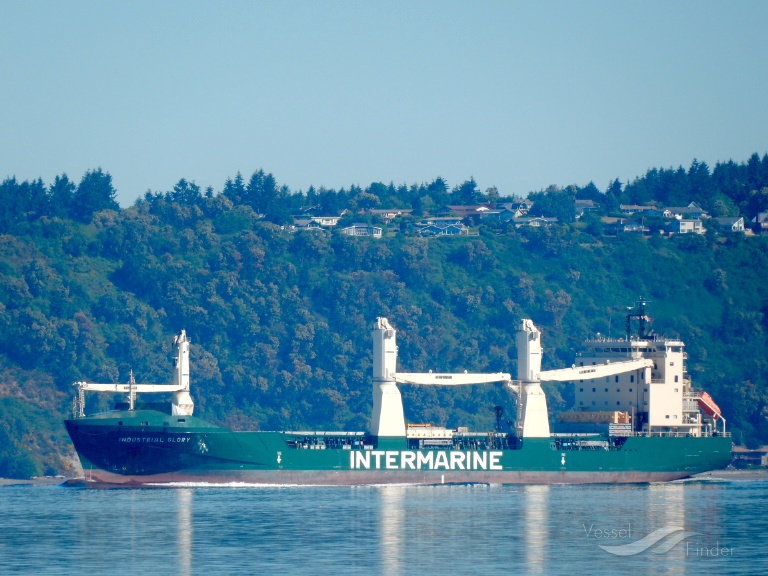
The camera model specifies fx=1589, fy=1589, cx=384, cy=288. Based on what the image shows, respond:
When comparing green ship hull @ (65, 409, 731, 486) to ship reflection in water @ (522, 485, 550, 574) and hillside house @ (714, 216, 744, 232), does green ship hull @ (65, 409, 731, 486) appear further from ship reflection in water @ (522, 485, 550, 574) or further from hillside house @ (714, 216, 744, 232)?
hillside house @ (714, 216, 744, 232)

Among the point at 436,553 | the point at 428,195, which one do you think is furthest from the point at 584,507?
the point at 428,195

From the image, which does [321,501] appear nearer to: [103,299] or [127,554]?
[127,554]

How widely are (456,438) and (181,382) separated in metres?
15.4

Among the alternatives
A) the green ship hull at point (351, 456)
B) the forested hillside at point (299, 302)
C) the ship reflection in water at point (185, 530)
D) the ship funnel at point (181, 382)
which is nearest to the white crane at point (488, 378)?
the green ship hull at point (351, 456)

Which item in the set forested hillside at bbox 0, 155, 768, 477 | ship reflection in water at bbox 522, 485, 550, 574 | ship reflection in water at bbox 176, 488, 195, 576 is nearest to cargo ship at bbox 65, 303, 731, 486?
ship reflection in water at bbox 176, 488, 195, 576

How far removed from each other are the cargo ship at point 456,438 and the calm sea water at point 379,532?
1.75 metres

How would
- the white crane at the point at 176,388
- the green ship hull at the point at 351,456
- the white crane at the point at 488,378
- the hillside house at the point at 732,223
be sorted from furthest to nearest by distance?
the hillside house at the point at 732,223 < the white crane at the point at 488,378 < the white crane at the point at 176,388 < the green ship hull at the point at 351,456

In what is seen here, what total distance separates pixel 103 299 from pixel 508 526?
86.2 m

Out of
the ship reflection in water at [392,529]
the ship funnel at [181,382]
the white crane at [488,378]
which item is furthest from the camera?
the white crane at [488,378]

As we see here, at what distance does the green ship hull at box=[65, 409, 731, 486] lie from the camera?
259 ft

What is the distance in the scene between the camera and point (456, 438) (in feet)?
282

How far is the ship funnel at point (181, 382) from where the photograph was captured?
81.1m

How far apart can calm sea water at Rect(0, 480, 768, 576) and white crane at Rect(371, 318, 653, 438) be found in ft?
16.8

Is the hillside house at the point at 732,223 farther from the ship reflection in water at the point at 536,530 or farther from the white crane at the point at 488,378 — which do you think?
the ship reflection in water at the point at 536,530
